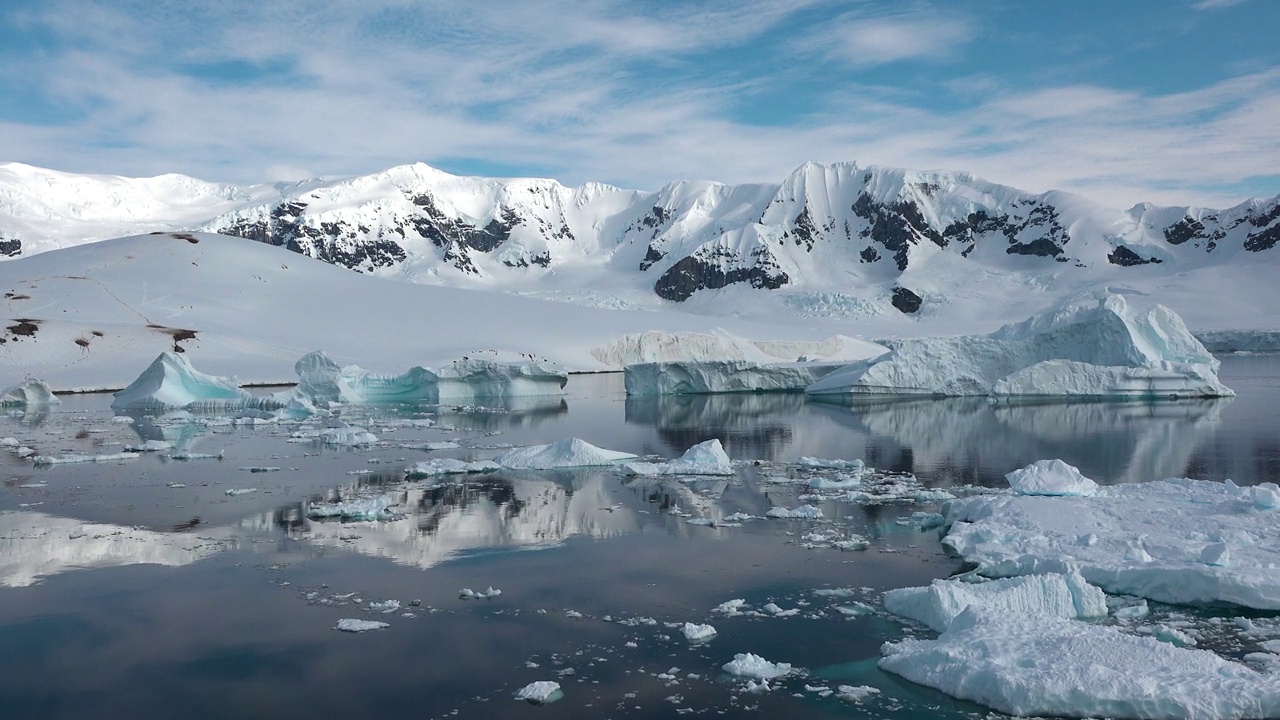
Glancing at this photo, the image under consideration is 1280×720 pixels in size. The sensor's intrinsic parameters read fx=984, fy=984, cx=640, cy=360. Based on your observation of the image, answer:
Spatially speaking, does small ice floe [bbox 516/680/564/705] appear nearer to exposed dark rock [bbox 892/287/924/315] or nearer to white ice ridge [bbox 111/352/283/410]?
white ice ridge [bbox 111/352/283/410]

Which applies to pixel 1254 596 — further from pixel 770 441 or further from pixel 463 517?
pixel 770 441

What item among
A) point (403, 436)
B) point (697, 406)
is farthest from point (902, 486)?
point (697, 406)

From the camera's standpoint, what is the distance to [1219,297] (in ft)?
219

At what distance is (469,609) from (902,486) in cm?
616

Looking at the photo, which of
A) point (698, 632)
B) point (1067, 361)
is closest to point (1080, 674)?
point (698, 632)

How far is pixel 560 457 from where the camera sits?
503 inches

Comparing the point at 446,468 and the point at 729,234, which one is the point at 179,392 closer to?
the point at 446,468

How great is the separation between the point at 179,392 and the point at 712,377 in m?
13.6

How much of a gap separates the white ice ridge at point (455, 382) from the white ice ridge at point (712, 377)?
2.71 metres

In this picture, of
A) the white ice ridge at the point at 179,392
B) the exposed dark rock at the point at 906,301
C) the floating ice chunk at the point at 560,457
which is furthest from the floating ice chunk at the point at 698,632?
the exposed dark rock at the point at 906,301

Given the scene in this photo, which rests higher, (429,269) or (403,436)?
(429,269)

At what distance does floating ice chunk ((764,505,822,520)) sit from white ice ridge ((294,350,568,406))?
18.4 metres

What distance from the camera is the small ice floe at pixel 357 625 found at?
6121mm

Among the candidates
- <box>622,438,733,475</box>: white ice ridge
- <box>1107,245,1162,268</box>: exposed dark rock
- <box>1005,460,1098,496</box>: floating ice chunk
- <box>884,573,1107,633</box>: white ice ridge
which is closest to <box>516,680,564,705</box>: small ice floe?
<box>884,573,1107,633</box>: white ice ridge
